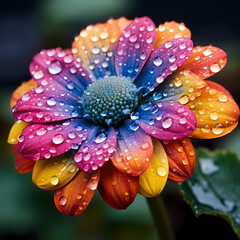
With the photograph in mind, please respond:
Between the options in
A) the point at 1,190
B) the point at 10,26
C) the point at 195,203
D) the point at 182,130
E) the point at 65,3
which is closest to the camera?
the point at 182,130

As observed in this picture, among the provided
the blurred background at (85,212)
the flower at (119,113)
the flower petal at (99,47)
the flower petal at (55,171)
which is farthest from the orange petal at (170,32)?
the blurred background at (85,212)

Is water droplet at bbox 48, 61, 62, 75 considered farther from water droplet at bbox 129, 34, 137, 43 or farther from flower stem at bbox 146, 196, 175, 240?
flower stem at bbox 146, 196, 175, 240

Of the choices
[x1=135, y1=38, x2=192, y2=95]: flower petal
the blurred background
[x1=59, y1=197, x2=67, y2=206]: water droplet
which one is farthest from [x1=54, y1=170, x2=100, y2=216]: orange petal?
the blurred background

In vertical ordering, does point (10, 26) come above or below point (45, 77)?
below

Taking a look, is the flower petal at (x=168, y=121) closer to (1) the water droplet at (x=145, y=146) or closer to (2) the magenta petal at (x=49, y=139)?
(1) the water droplet at (x=145, y=146)

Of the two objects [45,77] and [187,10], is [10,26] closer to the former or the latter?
[187,10]

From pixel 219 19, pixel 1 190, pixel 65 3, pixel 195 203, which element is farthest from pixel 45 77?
pixel 219 19

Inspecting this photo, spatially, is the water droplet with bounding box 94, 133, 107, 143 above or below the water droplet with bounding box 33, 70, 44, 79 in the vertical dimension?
below
